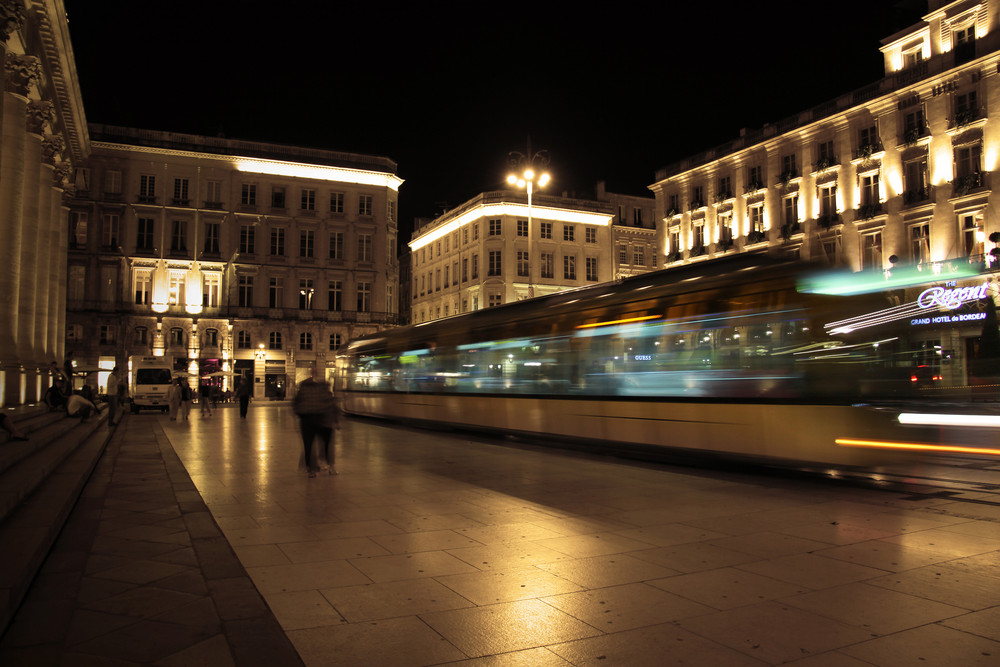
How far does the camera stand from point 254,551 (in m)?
6.56

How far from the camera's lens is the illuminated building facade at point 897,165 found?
107 feet

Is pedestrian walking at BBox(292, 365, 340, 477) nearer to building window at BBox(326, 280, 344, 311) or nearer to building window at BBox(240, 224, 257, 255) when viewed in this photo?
building window at BBox(326, 280, 344, 311)

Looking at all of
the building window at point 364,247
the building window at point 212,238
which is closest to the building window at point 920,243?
the building window at point 364,247

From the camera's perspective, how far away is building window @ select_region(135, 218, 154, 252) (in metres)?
51.8

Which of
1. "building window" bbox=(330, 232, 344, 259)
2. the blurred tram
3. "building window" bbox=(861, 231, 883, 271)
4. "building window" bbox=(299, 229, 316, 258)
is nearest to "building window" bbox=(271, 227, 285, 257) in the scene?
"building window" bbox=(299, 229, 316, 258)

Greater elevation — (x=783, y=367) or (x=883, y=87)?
(x=883, y=87)

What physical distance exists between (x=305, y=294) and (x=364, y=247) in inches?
244

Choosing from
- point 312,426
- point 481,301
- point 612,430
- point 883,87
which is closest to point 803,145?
point 883,87

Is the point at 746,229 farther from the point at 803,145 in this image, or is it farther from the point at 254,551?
the point at 254,551

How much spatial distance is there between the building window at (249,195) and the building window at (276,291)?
19.8ft

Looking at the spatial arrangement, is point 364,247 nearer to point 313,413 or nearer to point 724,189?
point 724,189

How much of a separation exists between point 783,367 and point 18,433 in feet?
38.8

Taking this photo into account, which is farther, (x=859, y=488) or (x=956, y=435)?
(x=859, y=488)

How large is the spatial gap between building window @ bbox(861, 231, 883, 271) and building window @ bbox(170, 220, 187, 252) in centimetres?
4540
